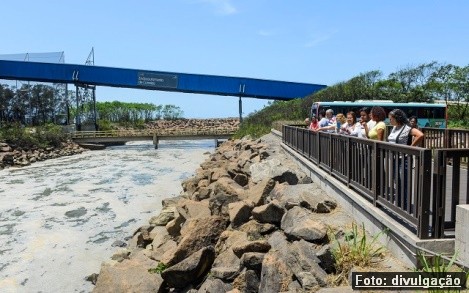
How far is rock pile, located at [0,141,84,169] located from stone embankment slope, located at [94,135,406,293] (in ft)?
78.6

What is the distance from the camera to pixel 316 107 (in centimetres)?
2409

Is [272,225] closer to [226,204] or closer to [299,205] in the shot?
[299,205]

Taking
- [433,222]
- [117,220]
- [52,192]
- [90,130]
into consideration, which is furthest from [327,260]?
[90,130]

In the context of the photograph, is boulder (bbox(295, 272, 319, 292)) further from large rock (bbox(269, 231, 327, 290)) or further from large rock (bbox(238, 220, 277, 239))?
large rock (bbox(238, 220, 277, 239))

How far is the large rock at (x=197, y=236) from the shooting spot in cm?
593

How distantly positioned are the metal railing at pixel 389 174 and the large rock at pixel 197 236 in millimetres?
2175

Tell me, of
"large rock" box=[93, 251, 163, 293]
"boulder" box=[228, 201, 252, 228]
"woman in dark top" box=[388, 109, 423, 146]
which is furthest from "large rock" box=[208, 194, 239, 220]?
"woman in dark top" box=[388, 109, 423, 146]

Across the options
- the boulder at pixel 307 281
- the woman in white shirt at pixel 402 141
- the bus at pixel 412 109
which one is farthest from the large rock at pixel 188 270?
the bus at pixel 412 109

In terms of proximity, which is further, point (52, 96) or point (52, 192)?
point (52, 96)

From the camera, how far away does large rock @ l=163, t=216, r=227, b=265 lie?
19.4 feet

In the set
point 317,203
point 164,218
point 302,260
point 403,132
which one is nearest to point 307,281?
point 302,260

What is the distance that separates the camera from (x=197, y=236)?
623 centimetres

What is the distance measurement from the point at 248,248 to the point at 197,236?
4.80 feet

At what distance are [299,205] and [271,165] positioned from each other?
142 inches
